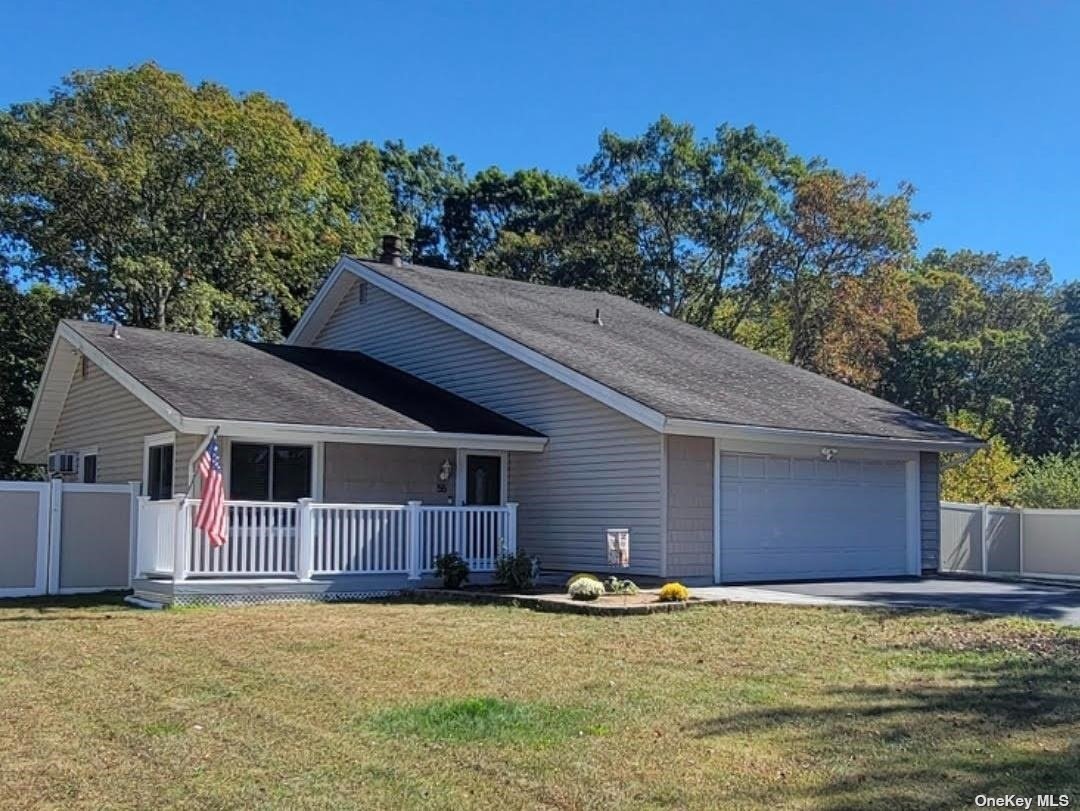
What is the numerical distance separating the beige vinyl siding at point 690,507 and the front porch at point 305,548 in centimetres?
241

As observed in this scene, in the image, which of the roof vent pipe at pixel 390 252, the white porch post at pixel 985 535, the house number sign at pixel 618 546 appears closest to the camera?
the house number sign at pixel 618 546

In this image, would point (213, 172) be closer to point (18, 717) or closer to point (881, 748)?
point (18, 717)

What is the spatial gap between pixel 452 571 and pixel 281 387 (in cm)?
389

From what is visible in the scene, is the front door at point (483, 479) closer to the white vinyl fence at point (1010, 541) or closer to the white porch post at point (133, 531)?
the white porch post at point (133, 531)

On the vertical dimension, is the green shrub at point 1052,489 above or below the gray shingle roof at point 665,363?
below

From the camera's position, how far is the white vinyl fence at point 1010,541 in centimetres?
2019

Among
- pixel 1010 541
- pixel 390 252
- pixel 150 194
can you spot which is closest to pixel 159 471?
pixel 390 252

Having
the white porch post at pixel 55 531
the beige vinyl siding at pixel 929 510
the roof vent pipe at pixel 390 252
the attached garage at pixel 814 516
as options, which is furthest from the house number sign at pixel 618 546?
the roof vent pipe at pixel 390 252

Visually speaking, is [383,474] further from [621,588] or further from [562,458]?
[621,588]

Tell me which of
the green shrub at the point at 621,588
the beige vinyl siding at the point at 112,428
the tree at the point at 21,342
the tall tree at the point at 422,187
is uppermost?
the tall tree at the point at 422,187

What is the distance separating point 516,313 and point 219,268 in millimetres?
14196

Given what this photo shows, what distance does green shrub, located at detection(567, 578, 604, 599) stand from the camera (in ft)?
42.2

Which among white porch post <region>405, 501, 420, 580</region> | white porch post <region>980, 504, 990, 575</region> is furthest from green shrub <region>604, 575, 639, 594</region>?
white porch post <region>980, 504, 990, 575</region>

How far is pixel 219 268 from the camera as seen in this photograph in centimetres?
A: 3109
